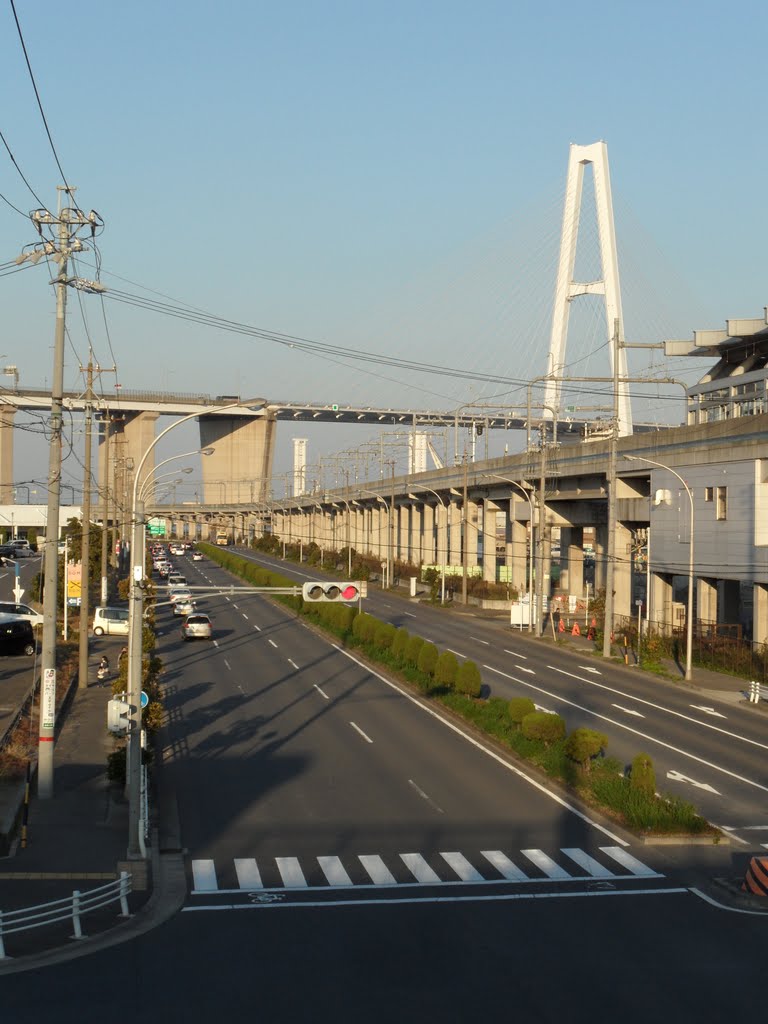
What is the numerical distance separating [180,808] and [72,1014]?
1267 centimetres

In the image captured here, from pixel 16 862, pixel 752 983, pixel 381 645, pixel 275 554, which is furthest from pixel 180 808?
pixel 275 554

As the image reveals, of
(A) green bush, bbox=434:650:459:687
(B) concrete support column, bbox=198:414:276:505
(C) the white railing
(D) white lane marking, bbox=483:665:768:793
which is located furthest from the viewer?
(B) concrete support column, bbox=198:414:276:505

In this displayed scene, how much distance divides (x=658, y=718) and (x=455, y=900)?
19635mm

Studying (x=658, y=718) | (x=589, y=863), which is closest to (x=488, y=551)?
(x=658, y=718)

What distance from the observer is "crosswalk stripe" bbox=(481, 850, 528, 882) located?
2014cm

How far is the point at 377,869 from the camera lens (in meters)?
20.7

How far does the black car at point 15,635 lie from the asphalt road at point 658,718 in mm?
18433

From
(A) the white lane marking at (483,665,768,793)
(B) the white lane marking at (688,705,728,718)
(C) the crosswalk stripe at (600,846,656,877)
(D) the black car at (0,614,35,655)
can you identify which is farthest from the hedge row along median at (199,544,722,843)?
(D) the black car at (0,614,35,655)

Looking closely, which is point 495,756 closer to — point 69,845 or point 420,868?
point 420,868

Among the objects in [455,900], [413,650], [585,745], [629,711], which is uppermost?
[413,650]

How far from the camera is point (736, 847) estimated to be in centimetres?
2227

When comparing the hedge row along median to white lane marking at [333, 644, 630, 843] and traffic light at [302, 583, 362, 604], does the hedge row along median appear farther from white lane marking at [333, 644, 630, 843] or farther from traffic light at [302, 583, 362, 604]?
traffic light at [302, 583, 362, 604]

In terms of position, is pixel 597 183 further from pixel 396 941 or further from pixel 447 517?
pixel 396 941

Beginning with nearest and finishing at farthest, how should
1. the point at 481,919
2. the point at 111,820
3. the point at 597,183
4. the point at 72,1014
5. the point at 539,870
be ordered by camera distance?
the point at 72,1014
the point at 481,919
the point at 539,870
the point at 111,820
the point at 597,183
